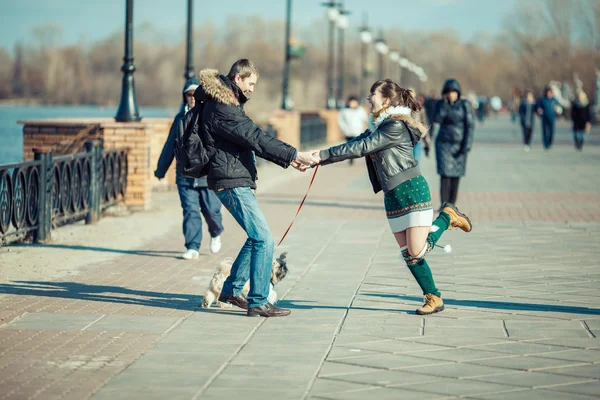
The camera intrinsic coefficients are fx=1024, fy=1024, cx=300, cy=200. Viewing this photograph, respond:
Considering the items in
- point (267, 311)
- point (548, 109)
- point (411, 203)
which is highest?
point (548, 109)

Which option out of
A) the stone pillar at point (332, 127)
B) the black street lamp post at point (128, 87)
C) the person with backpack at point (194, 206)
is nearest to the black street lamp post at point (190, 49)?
the black street lamp post at point (128, 87)

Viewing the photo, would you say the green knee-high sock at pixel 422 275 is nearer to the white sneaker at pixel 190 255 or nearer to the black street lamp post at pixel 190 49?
the white sneaker at pixel 190 255

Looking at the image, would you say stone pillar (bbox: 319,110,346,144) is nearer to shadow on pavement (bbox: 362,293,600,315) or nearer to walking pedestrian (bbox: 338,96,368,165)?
walking pedestrian (bbox: 338,96,368,165)

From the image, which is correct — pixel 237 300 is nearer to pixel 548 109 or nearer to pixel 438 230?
pixel 438 230

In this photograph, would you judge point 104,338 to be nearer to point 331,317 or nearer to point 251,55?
point 331,317

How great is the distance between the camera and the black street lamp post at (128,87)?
Answer: 1387 cm

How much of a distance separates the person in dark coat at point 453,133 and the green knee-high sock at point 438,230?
5.72 metres

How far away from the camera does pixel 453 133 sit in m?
13.0

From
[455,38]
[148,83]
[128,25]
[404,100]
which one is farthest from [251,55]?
[404,100]

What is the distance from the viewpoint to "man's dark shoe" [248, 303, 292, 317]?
6.80m

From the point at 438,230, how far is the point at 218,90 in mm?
1817

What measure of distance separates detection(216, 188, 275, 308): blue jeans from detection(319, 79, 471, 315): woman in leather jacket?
1.88 ft

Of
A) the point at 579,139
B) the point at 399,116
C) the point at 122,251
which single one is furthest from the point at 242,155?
the point at 579,139

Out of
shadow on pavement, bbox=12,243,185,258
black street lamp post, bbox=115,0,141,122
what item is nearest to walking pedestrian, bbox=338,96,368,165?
black street lamp post, bbox=115,0,141,122
